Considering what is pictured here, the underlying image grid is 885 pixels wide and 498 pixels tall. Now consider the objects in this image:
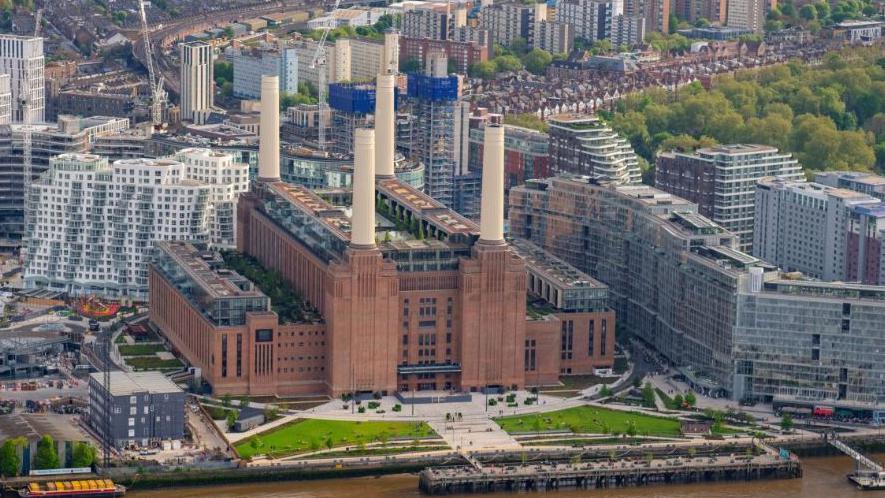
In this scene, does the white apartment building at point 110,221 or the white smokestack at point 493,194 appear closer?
the white smokestack at point 493,194

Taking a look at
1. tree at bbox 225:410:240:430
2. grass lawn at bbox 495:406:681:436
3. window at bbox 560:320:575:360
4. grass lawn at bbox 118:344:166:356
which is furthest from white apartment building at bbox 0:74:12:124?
grass lawn at bbox 495:406:681:436

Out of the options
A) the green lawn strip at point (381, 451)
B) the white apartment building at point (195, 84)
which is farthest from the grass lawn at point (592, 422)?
the white apartment building at point (195, 84)

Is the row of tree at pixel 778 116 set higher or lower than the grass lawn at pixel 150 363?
higher

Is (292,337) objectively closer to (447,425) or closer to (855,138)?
(447,425)

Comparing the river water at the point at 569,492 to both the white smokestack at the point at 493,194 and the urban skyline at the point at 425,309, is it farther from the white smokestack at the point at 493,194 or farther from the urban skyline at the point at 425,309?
the white smokestack at the point at 493,194

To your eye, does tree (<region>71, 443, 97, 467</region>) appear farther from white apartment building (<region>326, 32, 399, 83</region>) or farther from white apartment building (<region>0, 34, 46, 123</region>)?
white apartment building (<region>326, 32, 399, 83</region>)

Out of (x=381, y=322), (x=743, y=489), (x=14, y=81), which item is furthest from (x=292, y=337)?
(x=14, y=81)
